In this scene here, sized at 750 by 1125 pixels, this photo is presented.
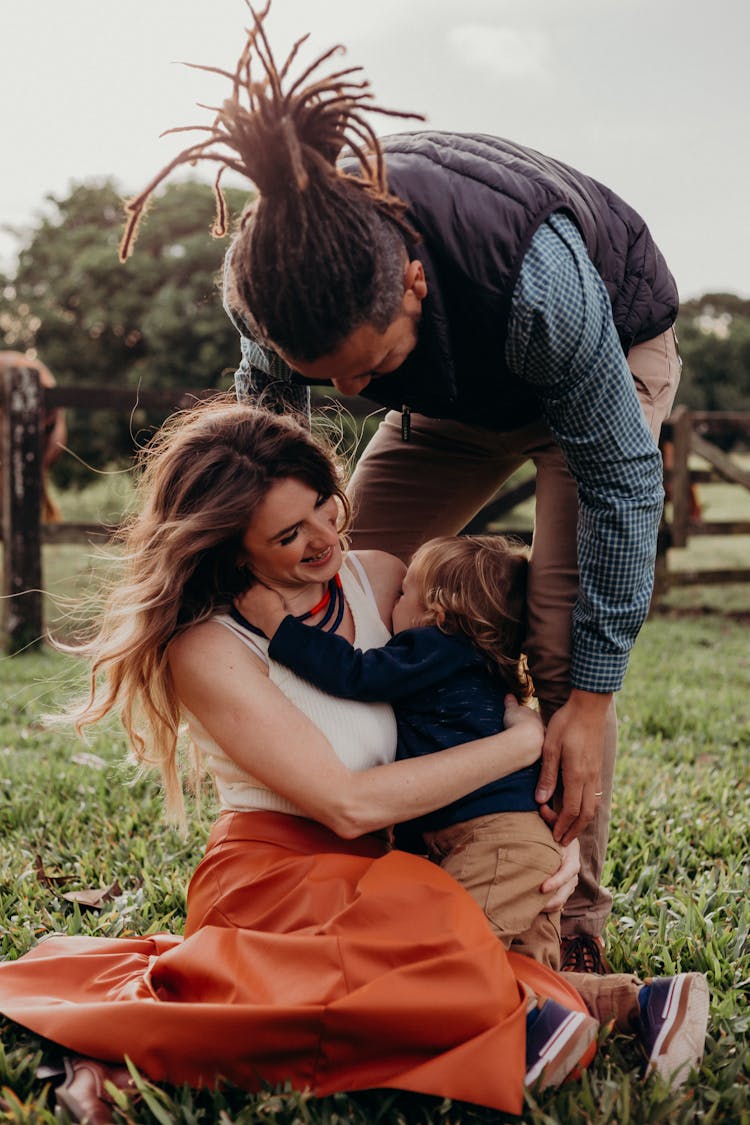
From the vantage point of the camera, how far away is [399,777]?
7.68ft

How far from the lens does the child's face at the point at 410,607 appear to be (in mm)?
2633

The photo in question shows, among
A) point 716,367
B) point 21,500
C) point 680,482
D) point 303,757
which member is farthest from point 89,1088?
point 716,367

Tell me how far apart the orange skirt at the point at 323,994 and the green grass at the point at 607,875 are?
6 cm

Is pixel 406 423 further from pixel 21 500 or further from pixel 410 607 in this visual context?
pixel 21 500

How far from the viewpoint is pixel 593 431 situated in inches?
89.6

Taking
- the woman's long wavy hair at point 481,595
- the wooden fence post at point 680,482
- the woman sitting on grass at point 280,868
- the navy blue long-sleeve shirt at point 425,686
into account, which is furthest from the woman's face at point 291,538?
the wooden fence post at point 680,482

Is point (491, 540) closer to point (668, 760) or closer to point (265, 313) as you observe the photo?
point (265, 313)

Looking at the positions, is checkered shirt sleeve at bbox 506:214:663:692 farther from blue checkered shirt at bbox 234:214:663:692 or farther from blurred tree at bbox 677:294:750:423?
blurred tree at bbox 677:294:750:423

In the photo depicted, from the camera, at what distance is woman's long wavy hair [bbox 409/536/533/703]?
2.57 metres

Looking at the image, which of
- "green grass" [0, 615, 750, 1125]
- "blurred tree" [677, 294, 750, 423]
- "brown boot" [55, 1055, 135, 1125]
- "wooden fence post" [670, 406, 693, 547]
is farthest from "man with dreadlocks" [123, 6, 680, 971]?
"blurred tree" [677, 294, 750, 423]

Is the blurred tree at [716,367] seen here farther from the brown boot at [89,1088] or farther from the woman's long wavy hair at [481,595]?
the brown boot at [89,1088]

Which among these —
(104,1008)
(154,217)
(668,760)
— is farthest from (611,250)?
(154,217)

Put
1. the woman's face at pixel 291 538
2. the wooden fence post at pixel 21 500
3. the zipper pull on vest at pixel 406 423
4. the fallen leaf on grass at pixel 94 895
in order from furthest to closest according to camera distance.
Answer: the wooden fence post at pixel 21 500 → the fallen leaf on grass at pixel 94 895 → the zipper pull on vest at pixel 406 423 → the woman's face at pixel 291 538

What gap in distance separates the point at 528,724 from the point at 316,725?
0.50m
